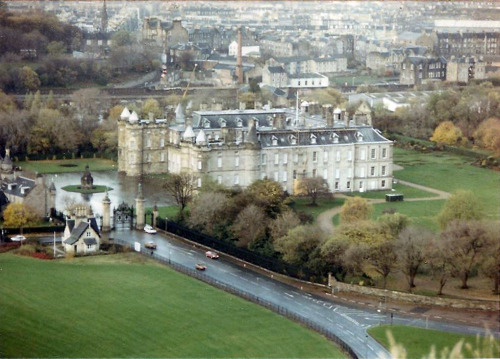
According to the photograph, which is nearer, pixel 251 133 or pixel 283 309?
pixel 283 309

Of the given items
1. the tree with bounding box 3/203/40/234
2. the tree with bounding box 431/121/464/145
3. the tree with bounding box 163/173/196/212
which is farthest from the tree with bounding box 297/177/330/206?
the tree with bounding box 431/121/464/145

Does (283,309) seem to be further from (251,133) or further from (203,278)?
(251,133)

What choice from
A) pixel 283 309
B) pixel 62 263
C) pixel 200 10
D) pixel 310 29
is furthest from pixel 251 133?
pixel 310 29

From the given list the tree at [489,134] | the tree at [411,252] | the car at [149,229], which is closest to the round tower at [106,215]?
the car at [149,229]

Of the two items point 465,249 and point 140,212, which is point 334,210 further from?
point 465,249

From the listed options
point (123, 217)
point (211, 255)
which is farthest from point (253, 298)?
point (123, 217)

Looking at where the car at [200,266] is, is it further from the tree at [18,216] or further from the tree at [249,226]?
the tree at [18,216]
